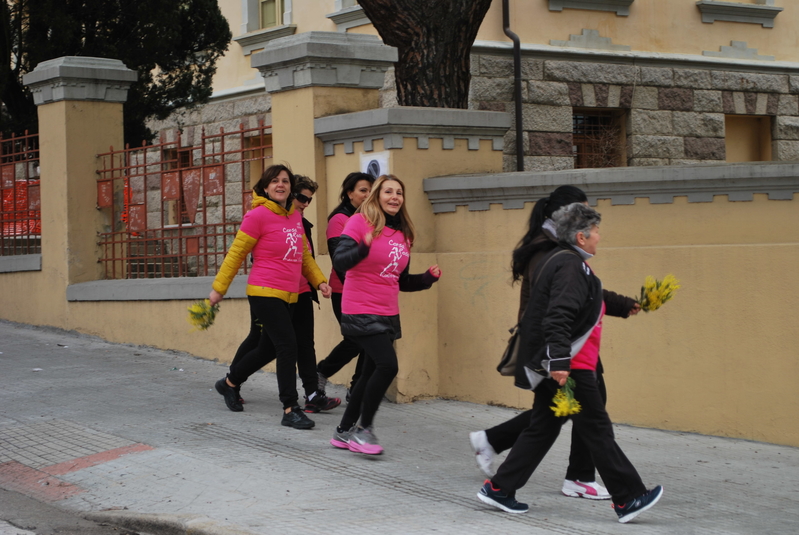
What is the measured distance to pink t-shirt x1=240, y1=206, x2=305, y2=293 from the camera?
6711 millimetres

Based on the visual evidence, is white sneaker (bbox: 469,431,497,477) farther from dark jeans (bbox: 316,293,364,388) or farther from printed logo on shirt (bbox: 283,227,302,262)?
printed logo on shirt (bbox: 283,227,302,262)

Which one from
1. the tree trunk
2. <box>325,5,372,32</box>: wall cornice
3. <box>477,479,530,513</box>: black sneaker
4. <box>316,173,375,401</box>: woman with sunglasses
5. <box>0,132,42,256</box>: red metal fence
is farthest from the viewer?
<box>325,5,372,32</box>: wall cornice

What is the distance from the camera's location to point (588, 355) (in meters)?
4.93

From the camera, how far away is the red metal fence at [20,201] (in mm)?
11531

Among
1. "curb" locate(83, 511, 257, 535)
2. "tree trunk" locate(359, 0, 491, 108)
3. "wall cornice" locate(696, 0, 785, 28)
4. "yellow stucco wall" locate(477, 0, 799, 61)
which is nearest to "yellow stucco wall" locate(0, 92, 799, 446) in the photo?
"tree trunk" locate(359, 0, 491, 108)

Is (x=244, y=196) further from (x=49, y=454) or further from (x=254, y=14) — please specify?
(x=254, y=14)

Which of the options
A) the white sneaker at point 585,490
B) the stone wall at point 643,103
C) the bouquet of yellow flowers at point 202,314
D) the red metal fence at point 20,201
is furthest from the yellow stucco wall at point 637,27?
the white sneaker at point 585,490

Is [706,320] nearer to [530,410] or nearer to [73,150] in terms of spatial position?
[530,410]

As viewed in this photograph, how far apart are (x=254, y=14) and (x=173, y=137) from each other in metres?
2.89

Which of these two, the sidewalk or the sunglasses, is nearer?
the sidewalk

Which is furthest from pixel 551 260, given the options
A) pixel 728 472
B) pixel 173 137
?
pixel 173 137

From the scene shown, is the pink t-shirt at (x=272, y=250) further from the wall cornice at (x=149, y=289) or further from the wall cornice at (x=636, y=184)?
the wall cornice at (x=149, y=289)

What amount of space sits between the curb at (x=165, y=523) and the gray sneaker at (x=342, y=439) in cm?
155

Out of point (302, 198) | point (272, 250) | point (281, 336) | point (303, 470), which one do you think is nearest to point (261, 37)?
point (302, 198)
